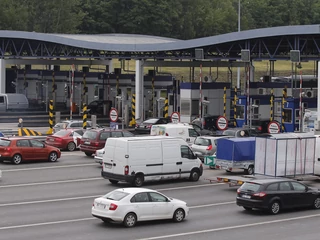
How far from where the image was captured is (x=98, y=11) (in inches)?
4678

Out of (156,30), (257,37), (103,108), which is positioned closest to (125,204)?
(257,37)

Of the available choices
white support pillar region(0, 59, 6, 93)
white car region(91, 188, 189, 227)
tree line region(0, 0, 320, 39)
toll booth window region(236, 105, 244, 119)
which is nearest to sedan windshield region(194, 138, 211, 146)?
white car region(91, 188, 189, 227)

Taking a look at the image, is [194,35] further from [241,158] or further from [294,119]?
[241,158]

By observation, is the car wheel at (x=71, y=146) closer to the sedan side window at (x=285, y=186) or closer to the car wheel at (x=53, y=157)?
the car wheel at (x=53, y=157)

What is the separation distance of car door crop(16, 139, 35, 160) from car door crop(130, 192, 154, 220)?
1403 cm

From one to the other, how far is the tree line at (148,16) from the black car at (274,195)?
3343 inches

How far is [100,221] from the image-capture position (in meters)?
24.3

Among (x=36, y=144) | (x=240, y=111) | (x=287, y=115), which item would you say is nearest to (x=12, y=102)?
(x=240, y=111)

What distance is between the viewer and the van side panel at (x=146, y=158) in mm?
30266

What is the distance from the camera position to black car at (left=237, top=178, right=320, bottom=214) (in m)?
25.8

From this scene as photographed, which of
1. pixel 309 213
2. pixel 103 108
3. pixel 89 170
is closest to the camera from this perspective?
pixel 309 213

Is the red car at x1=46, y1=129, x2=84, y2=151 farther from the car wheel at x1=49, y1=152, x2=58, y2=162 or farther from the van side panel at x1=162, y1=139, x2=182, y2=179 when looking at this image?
the van side panel at x1=162, y1=139, x2=182, y2=179

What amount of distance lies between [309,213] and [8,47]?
46215 mm

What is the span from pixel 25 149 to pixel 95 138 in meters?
3.53
